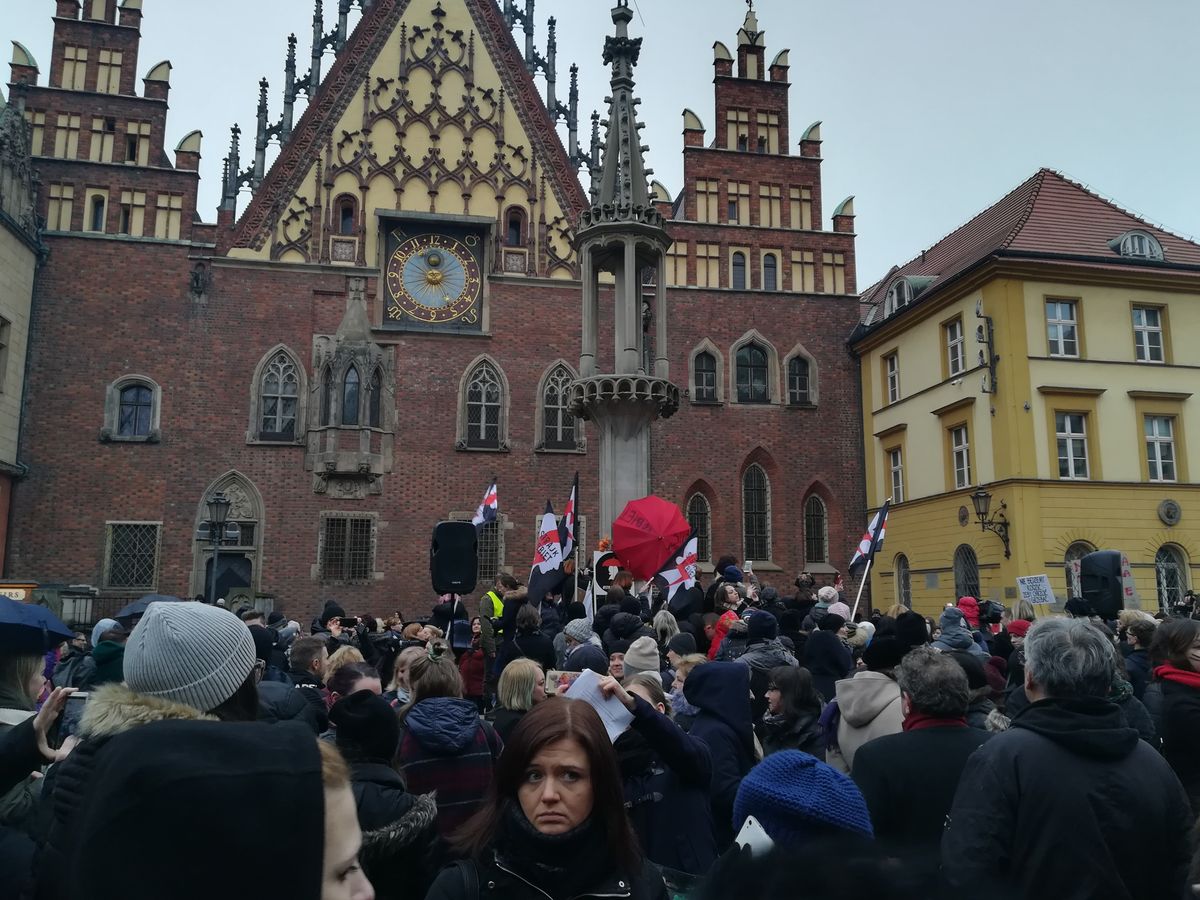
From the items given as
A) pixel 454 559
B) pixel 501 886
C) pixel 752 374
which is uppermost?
pixel 752 374

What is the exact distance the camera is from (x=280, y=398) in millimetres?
22234

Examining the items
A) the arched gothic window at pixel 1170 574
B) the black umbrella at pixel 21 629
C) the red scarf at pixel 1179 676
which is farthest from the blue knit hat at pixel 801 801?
the arched gothic window at pixel 1170 574

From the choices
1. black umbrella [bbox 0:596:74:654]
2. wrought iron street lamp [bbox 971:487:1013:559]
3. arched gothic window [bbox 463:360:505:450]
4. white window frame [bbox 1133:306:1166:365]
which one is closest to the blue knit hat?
black umbrella [bbox 0:596:74:654]

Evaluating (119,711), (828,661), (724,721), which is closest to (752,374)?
(828,661)

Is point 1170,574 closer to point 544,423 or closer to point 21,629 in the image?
point 544,423

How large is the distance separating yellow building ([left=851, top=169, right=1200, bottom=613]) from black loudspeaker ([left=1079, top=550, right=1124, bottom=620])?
11274 mm

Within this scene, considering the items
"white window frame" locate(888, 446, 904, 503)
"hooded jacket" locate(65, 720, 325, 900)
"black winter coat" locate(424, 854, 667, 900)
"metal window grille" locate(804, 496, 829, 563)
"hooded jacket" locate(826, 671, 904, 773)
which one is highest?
"white window frame" locate(888, 446, 904, 503)

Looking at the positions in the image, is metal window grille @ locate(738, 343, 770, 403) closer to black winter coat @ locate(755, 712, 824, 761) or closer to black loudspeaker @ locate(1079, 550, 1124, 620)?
black loudspeaker @ locate(1079, 550, 1124, 620)

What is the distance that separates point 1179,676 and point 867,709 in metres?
1.29

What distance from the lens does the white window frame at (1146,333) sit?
849 inches

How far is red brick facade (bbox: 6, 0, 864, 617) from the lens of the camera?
21.1 metres

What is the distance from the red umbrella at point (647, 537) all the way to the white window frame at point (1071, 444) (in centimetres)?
1243

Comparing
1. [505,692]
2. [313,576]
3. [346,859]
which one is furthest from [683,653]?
[313,576]

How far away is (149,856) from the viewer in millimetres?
1224
